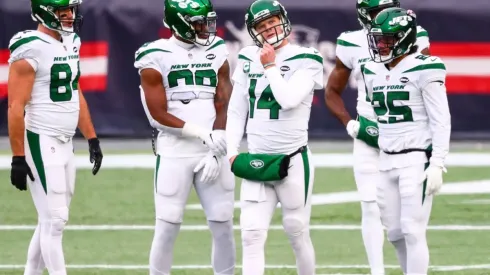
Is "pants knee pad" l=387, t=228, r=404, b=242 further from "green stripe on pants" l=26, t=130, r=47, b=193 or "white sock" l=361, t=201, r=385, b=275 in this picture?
"green stripe on pants" l=26, t=130, r=47, b=193

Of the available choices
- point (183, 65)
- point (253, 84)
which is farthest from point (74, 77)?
point (253, 84)

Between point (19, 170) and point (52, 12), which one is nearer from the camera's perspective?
point (19, 170)

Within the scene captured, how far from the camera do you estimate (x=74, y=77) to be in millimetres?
8203

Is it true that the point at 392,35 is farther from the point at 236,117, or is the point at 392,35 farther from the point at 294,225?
the point at 294,225

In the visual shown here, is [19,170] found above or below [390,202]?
above

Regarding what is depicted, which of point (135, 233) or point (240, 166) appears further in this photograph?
point (135, 233)

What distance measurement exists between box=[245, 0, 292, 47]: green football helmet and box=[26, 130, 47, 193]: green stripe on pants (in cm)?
149

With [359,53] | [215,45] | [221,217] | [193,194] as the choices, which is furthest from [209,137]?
[193,194]

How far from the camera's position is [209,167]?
7.88 m

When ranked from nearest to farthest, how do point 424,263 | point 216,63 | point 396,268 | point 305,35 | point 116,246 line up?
point 424,263, point 216,63, point 396,268, point 116,246, point 305,35

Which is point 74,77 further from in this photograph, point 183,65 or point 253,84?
point 253,84

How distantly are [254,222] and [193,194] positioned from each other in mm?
5459

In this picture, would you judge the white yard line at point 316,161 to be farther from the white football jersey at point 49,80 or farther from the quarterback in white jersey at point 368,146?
the white football jersey at point 49,80

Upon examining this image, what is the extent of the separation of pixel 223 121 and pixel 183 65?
0.43m
